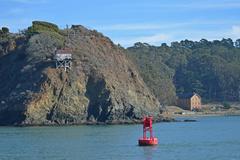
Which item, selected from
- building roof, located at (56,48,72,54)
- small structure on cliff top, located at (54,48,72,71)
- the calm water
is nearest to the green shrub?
building roof, located at (56,48,72,54)

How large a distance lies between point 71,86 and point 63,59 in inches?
232

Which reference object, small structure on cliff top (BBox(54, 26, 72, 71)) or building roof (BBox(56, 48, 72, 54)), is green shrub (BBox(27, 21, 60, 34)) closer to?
building roof (BBox(56, 48, 72, 54))

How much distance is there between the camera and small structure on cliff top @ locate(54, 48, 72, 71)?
125 meters

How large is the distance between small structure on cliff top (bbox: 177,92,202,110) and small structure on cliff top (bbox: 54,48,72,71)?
68.7m

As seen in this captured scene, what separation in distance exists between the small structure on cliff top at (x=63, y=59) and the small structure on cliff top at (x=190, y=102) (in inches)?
2706

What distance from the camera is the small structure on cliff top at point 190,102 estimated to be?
18980 cm

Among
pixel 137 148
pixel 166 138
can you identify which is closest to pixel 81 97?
pixel 166 138

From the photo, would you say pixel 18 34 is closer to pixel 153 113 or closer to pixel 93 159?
pixel 153 113

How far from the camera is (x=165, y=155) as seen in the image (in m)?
57.9

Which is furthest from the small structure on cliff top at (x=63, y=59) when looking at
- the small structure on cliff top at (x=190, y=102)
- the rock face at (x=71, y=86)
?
the small structure on cliff top at (x=190, y=102)

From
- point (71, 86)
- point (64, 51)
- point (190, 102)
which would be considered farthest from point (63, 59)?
point (190, 102)

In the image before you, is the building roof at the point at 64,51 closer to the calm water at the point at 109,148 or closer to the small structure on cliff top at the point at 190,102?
Result: the calm water at the point at 109,148

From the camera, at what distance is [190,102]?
190 m

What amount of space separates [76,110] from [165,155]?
61258 mm
